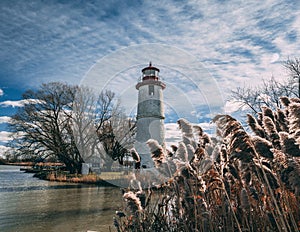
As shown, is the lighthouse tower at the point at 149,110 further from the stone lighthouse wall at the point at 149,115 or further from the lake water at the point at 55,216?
the lake water at the point at 55,216

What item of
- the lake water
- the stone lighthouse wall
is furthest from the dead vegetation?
the stone lighthouse wall

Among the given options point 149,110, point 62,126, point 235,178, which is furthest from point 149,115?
point 235,178

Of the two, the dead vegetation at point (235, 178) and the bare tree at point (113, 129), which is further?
the bare tree at point (113, 129)

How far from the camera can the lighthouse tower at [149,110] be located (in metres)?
22.4

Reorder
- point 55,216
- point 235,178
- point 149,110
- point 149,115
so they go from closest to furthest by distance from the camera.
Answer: point 235,178
point 55,216
point 149,115
point 149,110

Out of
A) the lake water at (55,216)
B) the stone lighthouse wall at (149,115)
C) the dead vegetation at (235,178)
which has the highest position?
the stone lighthouse wall at (149,115)

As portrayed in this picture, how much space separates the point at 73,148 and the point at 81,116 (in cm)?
424

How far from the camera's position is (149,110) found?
2277 centimetres

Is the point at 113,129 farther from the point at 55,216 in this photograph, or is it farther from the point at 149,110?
the point at 55,216

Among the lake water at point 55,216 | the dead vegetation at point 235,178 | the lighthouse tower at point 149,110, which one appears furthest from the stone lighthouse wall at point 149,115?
the dead vegetation at point 235,178

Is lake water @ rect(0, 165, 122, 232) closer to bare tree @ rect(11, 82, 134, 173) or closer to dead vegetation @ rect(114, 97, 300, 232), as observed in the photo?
dead vegetation @ rect(114, 97, 300, 232)

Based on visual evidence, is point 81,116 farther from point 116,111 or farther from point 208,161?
point 208,161

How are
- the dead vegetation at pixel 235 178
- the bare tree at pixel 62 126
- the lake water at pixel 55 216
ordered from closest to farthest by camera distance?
1. the dead vegetation at pixel 235 178
2. the lake water at pixel 55 216
3. the bare tree at pixel 62 126

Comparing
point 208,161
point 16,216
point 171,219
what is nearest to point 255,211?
point 208,161
